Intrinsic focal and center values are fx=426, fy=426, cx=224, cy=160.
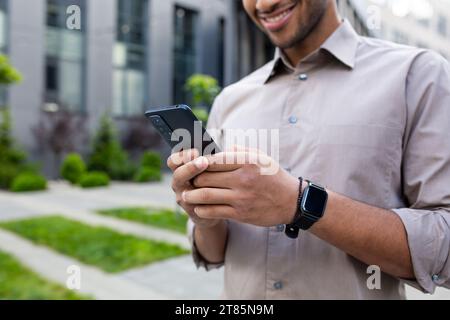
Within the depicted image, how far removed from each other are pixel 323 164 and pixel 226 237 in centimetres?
34

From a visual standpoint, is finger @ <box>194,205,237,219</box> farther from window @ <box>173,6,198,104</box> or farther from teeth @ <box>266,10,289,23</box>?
window @ <box>173,6,198,104</box>

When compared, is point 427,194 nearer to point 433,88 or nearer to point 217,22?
point 433,88

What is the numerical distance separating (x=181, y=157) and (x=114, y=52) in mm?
8383

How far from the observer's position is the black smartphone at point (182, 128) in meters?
0.78

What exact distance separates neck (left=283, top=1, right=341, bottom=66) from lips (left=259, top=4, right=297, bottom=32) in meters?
0.09

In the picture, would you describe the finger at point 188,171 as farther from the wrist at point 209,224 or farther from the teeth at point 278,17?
the teeth at point 278,17

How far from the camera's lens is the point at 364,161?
0.95 metres

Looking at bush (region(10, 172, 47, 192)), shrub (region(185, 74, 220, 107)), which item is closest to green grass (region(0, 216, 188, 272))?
shrub (region(185, 74, 220, 107))

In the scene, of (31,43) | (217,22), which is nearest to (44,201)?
(31,43)

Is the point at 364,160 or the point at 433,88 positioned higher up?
the point at 433,88

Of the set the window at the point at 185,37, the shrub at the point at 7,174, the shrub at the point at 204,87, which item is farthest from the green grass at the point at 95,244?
the shrub at the point at 7,174

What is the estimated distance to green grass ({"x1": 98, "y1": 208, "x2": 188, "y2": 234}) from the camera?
19.8 feet

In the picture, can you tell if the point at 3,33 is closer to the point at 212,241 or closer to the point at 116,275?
the point at 116,275

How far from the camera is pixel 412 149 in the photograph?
93cm
